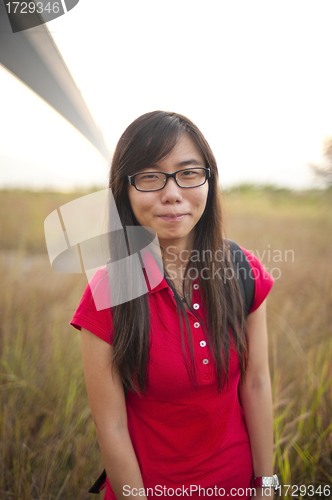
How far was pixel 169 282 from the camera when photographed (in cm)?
101

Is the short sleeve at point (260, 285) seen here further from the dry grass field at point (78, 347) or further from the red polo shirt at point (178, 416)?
the dry grass field at point (78, 347)

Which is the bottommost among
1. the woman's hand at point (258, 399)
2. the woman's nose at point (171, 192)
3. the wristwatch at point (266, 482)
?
the wristwatch at point (266, 482)

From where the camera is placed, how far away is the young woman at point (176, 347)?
0.90 meters

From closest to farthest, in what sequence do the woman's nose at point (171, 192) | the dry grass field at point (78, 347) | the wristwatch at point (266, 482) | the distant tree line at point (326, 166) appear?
1. the woman's nose at point (171, 192)
2. the wristwatch at point (266, 482)
3. the dry grass field at point (78, 347)
4. the distant tree line at point (326, 166)

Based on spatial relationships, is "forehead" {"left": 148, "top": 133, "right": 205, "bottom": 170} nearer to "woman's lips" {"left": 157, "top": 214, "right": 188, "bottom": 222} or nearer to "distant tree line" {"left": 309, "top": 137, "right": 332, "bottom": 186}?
"woman's lips" {"left": 157, "top": 214, "right": 188, "bottom": 222}

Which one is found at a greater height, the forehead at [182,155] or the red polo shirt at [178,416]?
the forehead at [182,155]

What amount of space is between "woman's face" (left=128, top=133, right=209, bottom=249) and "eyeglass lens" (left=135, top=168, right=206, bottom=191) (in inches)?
0.6

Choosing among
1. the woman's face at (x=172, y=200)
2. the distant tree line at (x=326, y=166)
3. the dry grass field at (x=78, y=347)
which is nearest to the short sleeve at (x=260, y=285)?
the woman's face at (x=172, y=200)

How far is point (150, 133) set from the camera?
871 mm

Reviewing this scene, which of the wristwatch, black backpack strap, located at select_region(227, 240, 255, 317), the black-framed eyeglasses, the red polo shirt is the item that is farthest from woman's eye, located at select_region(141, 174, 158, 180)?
the wristwatch

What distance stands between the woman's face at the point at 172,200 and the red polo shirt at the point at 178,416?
0.69 ft

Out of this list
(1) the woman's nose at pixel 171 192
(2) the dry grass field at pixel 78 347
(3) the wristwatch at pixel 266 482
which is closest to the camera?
(1) the woman's nose at pixel 171 192

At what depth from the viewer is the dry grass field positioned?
58.6 inches

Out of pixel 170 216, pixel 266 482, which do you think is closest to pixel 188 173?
pixel 170 216
